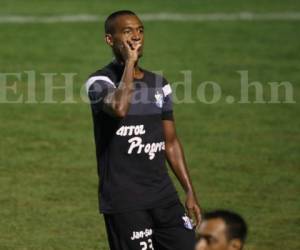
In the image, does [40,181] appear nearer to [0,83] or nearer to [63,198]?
[63,198]

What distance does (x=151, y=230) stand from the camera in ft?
30.1

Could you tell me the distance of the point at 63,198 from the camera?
14828 millimetres

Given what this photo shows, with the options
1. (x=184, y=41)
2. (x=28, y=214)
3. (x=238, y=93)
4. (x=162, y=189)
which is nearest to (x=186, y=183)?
(x=162, y=189)

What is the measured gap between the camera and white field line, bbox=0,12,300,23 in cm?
2527

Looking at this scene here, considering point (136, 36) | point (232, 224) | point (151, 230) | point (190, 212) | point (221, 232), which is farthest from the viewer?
point (190, 212)

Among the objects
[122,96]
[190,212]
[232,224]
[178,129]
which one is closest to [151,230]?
[190,212]

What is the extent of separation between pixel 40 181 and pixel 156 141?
664 centimetres

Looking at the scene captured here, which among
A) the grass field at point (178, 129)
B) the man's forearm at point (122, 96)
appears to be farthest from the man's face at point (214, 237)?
the grass field at point (178, 129)

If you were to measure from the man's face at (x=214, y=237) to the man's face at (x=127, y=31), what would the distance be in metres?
2.09

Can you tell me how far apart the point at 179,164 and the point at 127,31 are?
3.96ft

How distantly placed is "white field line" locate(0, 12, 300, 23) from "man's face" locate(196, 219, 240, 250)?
18124 mm

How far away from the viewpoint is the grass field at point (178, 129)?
13922mm

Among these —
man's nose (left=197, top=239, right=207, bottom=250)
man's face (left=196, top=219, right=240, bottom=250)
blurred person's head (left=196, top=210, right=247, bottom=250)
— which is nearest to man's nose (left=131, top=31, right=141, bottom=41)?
blurred person's head (left=196, top=210, right=247, bottom=250)

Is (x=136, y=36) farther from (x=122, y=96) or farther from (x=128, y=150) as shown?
(x=128, y=150)
